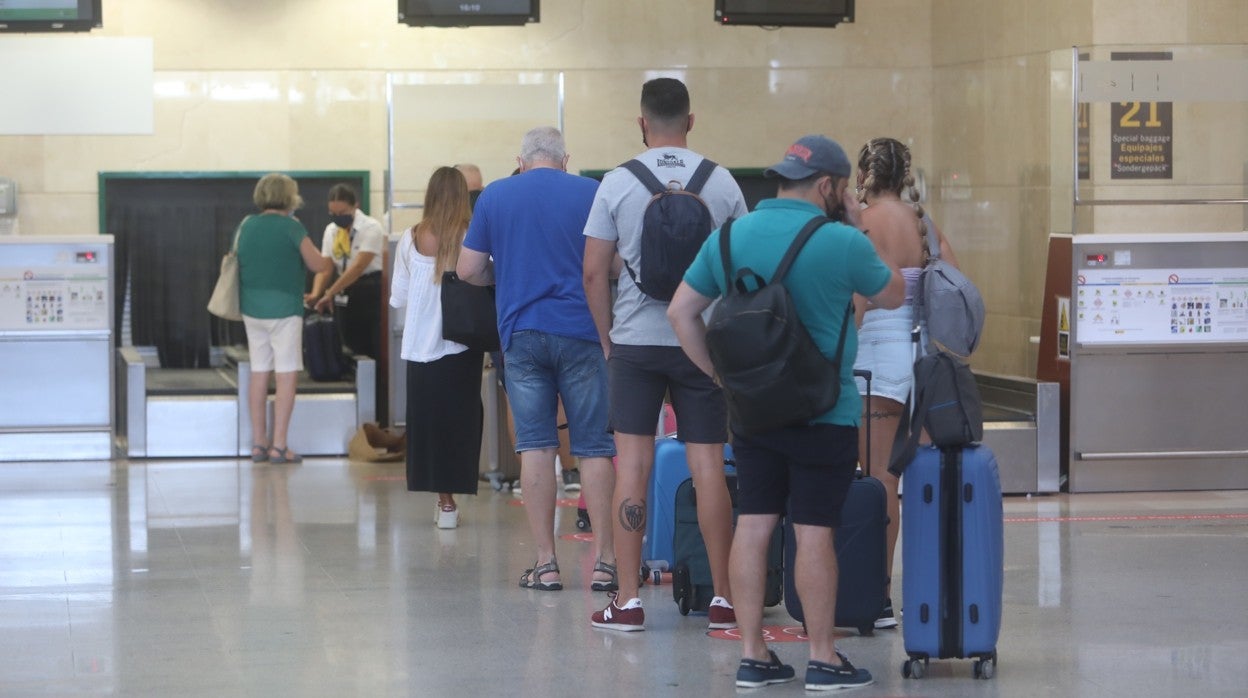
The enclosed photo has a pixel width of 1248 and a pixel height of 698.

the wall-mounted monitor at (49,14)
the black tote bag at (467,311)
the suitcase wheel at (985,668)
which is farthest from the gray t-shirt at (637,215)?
the wall-mounted monitor at (49,14)

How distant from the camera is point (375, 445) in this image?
10438 millimetres

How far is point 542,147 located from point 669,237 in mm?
1073

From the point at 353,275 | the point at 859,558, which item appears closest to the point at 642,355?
the point at 859,558

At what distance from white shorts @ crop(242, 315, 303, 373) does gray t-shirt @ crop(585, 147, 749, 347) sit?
5408mm

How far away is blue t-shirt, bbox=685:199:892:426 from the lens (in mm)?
4367

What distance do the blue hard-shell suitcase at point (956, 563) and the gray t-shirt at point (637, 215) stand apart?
99 centimetres

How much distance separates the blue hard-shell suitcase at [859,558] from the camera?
4.94 m

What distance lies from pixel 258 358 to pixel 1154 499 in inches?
208

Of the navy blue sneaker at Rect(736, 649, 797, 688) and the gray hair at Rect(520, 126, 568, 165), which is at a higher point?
the gray hair at Rect(520, 126, 568, 165)

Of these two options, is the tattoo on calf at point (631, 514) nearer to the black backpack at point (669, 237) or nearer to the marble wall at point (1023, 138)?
the black backpack at point (669, 237)

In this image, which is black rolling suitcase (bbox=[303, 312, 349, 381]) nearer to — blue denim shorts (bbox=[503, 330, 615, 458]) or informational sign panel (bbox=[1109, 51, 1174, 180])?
informational sign panel (bbox=[1109, 51, 1174, 180])

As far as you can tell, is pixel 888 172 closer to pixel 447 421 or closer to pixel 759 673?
pixel 759 673

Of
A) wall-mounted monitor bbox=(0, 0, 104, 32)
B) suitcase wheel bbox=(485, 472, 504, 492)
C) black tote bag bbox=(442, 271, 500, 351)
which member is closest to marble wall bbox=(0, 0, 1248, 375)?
wall-mounted monitor bbox=(0, 0, 104, 32)

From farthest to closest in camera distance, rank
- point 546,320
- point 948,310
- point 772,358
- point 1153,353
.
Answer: point 1153,353 < point 546,320 < point 948,310 < point 772,358
